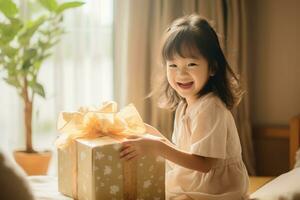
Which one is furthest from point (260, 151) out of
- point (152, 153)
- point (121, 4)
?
point (152, 153)

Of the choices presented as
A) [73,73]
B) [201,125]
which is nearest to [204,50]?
[201,125]

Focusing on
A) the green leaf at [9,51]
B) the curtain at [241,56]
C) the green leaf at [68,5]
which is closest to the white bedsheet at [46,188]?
the green leaf at [9,51]

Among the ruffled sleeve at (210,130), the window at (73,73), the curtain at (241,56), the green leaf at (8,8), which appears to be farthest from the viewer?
the window at (73,73)

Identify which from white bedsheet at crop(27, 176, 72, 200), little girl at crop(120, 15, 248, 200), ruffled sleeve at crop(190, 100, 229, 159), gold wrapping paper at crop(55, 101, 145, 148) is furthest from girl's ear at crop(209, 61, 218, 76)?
white bedsheet at crop(27, 176, 72, 200)

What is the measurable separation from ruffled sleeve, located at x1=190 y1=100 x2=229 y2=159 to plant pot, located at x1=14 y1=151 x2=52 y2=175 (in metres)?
0.95

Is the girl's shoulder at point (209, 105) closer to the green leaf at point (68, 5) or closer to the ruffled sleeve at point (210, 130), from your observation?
the ruffled sleeve at point (210, 130)

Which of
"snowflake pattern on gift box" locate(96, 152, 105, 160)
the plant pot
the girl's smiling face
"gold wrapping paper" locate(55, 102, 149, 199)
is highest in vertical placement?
the girl's smiling face

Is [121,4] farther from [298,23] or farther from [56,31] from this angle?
[298,23]

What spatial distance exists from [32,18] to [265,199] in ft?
4.72

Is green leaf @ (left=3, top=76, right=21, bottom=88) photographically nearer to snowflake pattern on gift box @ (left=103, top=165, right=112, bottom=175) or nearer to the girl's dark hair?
the girl's dark hair

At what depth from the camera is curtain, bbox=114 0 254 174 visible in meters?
2.37

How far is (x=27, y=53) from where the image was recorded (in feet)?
7.46

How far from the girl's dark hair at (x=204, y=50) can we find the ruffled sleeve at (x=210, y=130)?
3.1 inches

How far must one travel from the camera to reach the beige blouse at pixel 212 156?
1.47 m
